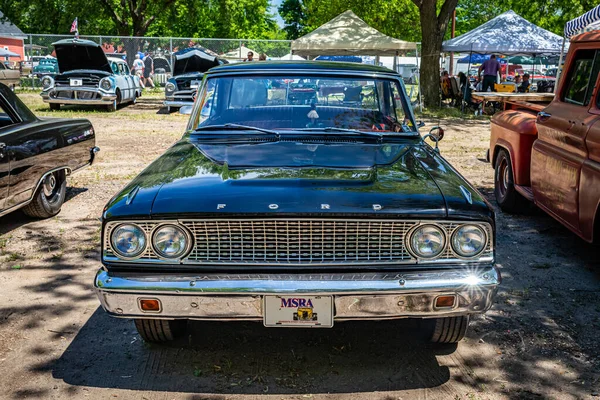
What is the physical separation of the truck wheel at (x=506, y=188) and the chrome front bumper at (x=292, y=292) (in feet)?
13.1

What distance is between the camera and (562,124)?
17.7 ft

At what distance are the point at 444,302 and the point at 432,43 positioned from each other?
17733 mm

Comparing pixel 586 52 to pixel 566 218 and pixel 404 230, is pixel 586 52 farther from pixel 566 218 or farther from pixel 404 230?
pixel 404 230

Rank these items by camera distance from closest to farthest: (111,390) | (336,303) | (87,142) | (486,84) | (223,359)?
(336,303) → (111,390) → (223,359) → (87,142) → (486,84)

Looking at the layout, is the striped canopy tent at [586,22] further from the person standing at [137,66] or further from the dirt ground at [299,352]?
the person standing at [137,66]

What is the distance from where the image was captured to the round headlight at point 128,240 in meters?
3.13

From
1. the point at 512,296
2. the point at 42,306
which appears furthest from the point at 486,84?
the point at 42,306

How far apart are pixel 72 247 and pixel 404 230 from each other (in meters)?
3.72

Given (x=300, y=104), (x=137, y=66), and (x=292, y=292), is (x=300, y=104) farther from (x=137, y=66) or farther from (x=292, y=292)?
(x=137, y=66)

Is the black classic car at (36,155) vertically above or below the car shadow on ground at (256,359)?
above

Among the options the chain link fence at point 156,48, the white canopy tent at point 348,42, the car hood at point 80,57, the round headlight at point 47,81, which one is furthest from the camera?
the chain link fence at point 156,48

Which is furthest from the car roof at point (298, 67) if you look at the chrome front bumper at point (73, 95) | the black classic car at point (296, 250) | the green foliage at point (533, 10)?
the green foliage at point (533, 10)

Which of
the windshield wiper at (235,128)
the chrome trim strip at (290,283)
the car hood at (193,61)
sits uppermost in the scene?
the car hood at (193,61)

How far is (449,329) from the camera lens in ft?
11.7
